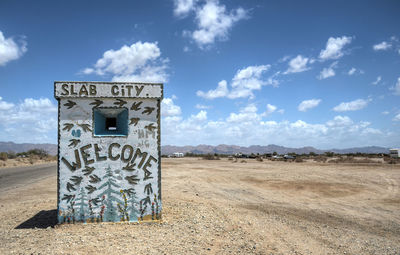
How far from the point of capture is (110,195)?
686 centimetres

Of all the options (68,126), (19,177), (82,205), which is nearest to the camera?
(82,205)

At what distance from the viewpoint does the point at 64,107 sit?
6879 millimetres

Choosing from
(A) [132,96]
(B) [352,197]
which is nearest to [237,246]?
(A) [132,96]

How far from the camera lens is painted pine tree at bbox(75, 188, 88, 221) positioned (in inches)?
266

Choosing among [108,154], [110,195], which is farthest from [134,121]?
[110,195]

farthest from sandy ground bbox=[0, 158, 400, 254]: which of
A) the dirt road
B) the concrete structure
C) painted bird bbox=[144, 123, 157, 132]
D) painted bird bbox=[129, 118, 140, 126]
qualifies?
the dirt road

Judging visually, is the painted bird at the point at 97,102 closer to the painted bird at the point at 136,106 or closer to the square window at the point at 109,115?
the square window at the point at 109,115

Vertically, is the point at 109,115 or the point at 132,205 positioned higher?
the point at 109,115

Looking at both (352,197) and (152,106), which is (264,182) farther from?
(152,106)

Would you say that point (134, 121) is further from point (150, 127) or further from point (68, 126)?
point (68, 126)

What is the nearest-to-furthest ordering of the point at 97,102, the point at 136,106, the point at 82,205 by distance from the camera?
1. the point at 82,205
2. the point at 97,102
3. the point at 136,106

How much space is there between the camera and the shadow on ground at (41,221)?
705 cm

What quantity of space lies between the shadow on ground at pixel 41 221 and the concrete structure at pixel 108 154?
2.74ft

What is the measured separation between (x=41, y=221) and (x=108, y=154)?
9.83ft
